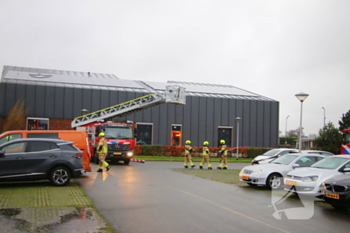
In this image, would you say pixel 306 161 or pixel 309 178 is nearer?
pixel 309 178

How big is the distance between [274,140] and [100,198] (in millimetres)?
40055

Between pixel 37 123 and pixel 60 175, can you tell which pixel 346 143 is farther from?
pixel 37 123

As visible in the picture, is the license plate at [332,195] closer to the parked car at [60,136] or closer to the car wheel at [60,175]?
the car wheel at [60,175]

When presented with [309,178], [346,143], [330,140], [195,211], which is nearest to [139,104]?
[346,143]

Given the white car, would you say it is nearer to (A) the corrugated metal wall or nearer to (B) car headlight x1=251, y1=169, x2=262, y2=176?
(B) car headlight x1=251, y1=169, x2=262, y2=176

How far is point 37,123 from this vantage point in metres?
38.2

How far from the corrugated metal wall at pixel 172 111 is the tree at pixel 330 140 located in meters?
7.92

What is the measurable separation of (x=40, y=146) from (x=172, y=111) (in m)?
31.2

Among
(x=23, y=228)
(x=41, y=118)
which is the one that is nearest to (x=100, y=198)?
(x=23, y=228)

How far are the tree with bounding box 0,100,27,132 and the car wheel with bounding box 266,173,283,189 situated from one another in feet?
91.6

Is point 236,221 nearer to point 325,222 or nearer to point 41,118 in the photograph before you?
point 325,222

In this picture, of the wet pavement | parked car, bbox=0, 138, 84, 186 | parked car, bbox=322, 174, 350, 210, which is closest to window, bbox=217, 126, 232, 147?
parked car, bbox=0, 138, 84, 186

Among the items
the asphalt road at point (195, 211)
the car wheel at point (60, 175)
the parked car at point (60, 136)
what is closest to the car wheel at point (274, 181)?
the asphalt road at point (195, 211)

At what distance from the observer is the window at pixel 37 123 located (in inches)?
1497
